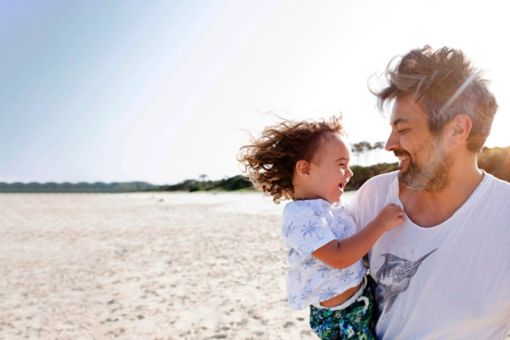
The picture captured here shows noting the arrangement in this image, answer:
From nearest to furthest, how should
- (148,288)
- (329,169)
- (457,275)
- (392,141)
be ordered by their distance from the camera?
(457,275) → (392,141) → (329,169) → (148,288)

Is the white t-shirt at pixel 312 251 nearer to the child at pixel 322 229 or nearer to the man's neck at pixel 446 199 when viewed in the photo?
the child at pixel 322 229

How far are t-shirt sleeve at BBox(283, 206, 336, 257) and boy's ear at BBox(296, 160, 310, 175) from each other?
0.68ft

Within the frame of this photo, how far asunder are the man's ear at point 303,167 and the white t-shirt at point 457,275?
21.6 inches

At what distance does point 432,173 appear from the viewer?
193 cm

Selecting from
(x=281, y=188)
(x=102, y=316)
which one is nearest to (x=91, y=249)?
(x=102, y=316)

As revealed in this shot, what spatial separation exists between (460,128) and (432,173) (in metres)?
0.21

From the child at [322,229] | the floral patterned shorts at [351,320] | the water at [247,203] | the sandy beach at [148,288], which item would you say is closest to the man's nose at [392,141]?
the child at [322,229]

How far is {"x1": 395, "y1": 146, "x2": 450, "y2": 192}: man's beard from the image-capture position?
1.92 m

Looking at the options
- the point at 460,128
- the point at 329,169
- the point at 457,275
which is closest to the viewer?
the point at 457,275

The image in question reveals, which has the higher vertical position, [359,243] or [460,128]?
[460,128]

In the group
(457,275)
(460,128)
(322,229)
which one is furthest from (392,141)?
(457,275)

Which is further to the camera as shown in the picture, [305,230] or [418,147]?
[305,230]

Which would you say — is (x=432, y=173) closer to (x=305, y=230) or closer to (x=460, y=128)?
(x=460, y=128)

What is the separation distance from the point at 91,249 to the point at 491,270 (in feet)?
43.1
